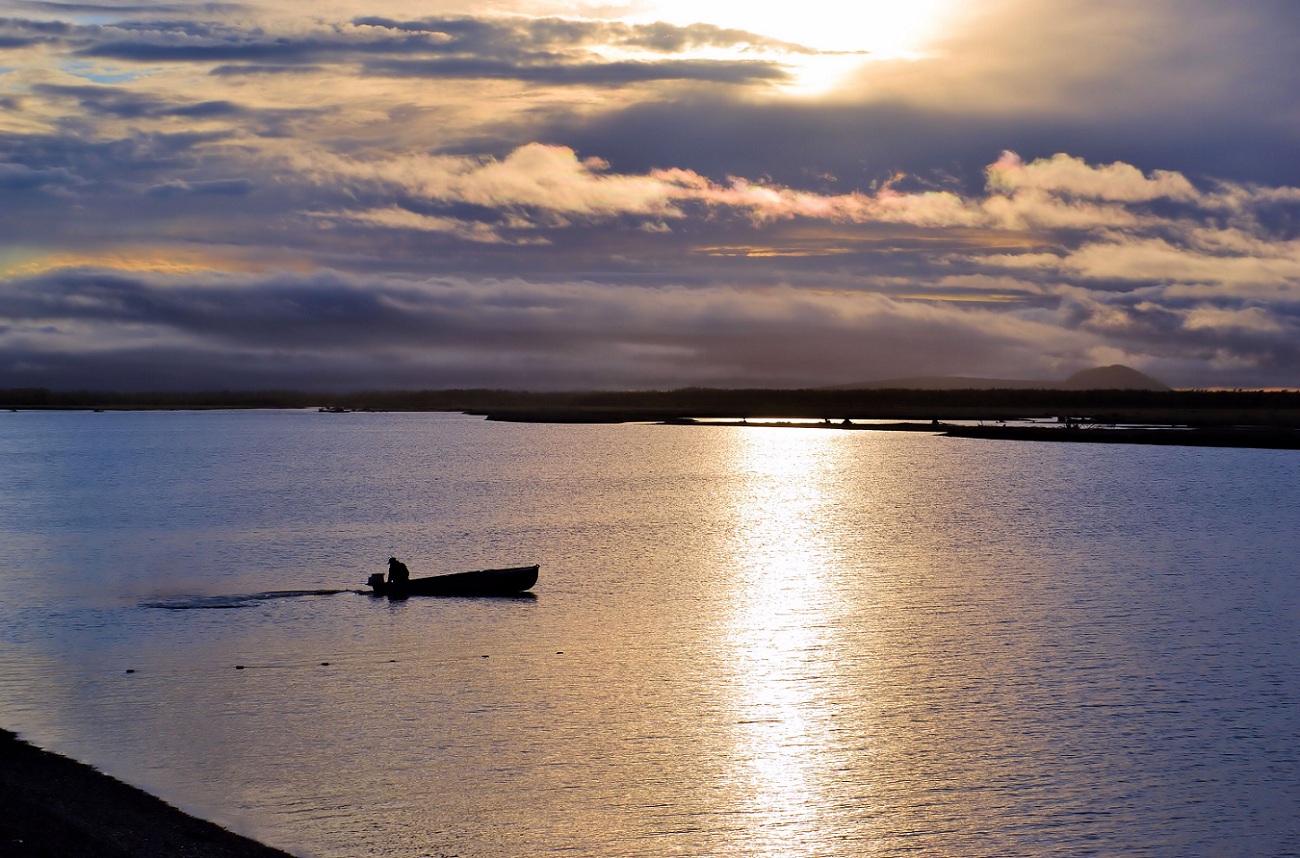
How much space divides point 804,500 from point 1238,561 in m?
32.6

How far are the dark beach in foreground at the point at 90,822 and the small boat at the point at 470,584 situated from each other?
64.3ft

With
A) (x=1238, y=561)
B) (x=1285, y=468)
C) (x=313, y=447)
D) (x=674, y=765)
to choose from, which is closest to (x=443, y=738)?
(x=674, y=765)

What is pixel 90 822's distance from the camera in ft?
50.9

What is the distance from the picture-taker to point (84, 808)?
1625cm

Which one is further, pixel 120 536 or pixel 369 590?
pixel 120 536

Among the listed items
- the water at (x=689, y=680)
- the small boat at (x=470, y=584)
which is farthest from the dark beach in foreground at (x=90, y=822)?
the small boat at (x=470, y=584)

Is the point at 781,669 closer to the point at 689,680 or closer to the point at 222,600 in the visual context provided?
the point at 689,680

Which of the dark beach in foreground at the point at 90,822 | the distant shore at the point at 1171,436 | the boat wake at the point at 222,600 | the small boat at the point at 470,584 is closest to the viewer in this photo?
the dark beach in foreground at the point at 90,822

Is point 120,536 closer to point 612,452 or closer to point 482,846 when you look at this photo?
point 482,846

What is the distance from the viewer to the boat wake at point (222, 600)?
36.2m

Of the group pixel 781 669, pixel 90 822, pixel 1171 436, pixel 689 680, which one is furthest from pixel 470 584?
pixel 1171 436

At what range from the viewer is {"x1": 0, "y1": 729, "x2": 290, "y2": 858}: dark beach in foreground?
1433cm

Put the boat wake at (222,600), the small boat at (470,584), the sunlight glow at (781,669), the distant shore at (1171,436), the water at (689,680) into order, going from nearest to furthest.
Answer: the water at (689,680), the sunlight glow at (781,669), the boat wake at (222,600), the small boat at (470,584), the distant shore at (1171,436)

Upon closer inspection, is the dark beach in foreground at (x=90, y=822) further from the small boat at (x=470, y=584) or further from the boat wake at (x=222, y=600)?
the small boat at (x=470, y=584)
